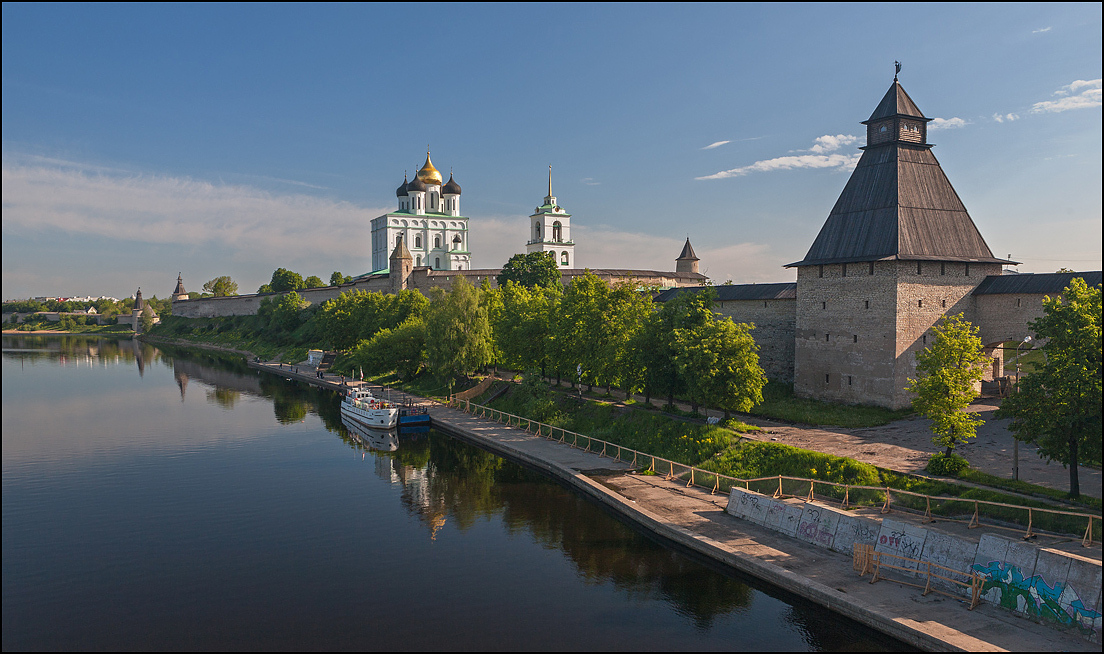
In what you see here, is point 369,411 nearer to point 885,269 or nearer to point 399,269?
point 885,269

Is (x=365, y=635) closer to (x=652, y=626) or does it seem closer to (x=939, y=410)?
(x=652, y=626)

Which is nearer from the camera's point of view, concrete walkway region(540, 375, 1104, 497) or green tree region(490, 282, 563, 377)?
concrete walkway region(540, 375, 1104, 497)

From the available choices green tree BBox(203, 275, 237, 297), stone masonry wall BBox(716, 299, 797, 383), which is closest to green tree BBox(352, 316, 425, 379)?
stone masonry wall BBox(716, 299, 797, 383)

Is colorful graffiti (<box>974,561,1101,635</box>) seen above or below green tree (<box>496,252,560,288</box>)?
below

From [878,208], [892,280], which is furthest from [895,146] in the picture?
[892,280]

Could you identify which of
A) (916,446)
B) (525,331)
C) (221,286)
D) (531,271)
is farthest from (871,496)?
(221,286)

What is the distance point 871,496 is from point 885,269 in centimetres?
1174

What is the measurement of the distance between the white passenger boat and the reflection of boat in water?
263 millimetres

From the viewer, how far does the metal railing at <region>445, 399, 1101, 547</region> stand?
1515cm

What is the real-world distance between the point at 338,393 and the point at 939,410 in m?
42.6

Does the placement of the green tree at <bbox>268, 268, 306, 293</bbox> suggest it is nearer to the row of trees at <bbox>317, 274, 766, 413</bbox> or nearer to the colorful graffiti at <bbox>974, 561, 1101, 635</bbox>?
the row of trees at <bbox>317, 274, 766, 413</bbox>

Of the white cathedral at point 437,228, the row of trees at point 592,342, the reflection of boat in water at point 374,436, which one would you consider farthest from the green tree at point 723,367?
the white cathedral at point 437,228

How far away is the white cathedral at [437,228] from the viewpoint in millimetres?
106438

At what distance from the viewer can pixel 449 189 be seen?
114875 mm
